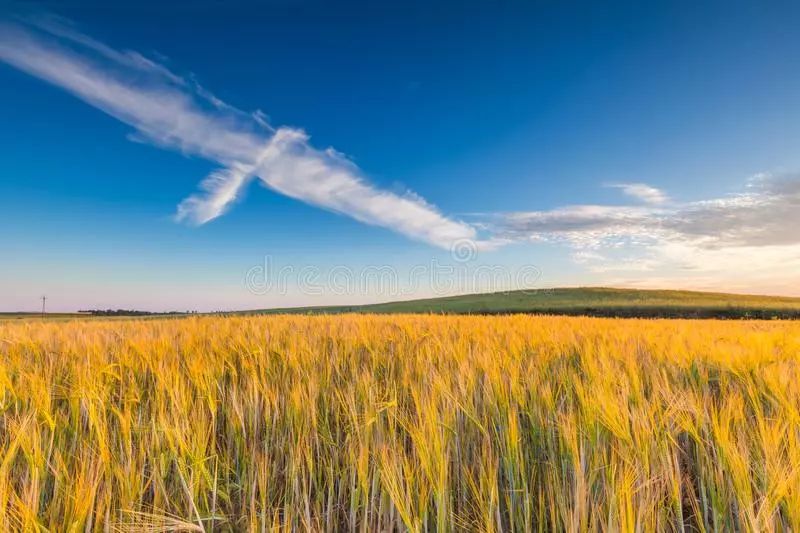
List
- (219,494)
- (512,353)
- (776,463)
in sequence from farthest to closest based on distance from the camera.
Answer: (512,353) → (219,494) → (776,463)

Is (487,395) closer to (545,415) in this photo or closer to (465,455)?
(545,415)

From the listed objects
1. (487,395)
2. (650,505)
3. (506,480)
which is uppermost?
(487,395)

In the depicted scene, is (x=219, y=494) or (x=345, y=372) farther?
(x=345, y=372)

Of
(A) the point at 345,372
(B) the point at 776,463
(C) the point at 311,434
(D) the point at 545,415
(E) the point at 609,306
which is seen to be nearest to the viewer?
(B) the point at 776,463

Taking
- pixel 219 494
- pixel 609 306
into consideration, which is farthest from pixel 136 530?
pixel 609 306

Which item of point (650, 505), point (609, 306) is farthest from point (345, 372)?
point (609, 306)

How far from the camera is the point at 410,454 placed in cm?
178

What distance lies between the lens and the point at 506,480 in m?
1.67

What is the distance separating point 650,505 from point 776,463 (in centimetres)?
56

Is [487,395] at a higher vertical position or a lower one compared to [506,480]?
higher

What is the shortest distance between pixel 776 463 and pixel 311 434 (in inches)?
68.8

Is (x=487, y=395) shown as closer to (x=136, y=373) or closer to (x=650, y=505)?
(x=650, y=505)

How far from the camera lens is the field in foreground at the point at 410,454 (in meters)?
1.28

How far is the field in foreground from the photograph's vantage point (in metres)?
1.28
